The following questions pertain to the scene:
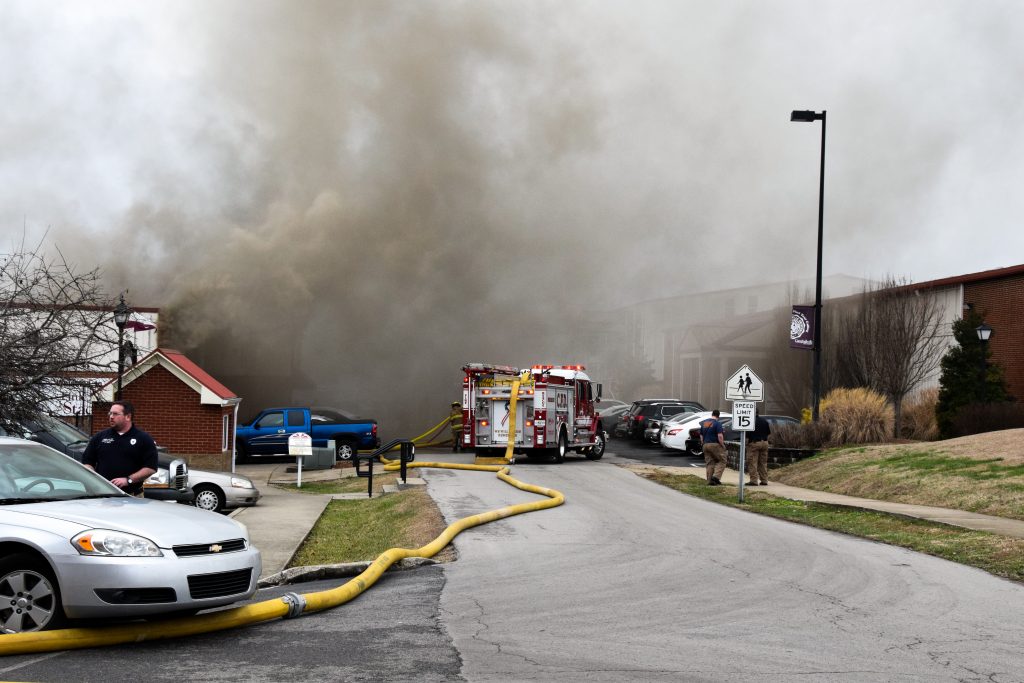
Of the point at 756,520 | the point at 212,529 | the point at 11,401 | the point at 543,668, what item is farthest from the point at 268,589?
the point at 756,520

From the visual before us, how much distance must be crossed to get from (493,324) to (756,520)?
28472mm

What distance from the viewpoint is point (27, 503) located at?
21.6 ft

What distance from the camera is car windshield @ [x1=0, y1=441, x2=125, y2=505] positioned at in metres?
6.78

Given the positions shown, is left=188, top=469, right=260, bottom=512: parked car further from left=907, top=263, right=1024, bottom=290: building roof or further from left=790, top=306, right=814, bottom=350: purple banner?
left=907, top=263, right=1024, bottom=290: building roof

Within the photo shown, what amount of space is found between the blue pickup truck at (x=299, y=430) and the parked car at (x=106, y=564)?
73.8ft

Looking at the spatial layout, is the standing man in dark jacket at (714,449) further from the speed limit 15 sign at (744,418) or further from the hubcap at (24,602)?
the hubcap at (24,602)

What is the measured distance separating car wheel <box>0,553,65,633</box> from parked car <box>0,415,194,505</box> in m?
6.37

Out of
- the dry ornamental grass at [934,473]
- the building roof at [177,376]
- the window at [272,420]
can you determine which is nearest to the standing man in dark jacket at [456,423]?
the window at [272,420]

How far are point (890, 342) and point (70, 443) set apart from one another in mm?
25600

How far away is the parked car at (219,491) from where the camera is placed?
16.7 metres

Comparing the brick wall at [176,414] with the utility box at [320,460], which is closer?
the brick wall at [176,414]

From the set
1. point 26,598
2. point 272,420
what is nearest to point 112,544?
point 26,598

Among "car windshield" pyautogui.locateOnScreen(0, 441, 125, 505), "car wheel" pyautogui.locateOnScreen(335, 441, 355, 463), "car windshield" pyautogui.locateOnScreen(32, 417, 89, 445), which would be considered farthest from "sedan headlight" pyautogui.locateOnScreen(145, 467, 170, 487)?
"car wheel" pyautogui.locateOnScreen(335, 441, 355, 463)

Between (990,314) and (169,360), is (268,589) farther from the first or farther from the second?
(990,314)
